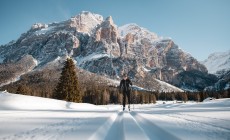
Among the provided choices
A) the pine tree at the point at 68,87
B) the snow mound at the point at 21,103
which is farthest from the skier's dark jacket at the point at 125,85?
the pine tree at the point at 68,87

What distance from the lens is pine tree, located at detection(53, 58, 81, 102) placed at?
178 feet

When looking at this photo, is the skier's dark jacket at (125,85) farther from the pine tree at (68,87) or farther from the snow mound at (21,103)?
the pine tree at (68,87)

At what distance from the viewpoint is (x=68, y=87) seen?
5466 cm

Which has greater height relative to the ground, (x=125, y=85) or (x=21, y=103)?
(x=125, y=85)

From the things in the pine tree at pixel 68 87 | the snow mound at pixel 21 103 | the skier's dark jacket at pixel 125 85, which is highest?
the pine tree at pixel 68 87

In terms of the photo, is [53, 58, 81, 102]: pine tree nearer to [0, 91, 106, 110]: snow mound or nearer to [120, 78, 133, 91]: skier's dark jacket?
[0, 91, 106, 110]: snow mound

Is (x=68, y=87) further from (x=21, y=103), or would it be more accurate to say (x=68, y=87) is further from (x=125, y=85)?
(x=125, y=85)

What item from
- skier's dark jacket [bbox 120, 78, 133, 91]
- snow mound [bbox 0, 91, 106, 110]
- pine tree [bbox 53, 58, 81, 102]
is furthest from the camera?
pine tree [bbox 53, 58, 81, 102]

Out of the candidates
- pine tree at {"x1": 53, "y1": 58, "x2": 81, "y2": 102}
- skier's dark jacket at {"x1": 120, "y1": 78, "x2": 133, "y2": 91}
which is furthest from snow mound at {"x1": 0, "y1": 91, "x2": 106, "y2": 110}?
pine tree at {"x1": 53, "y1": 58, "x2": 81, "y2": 102}

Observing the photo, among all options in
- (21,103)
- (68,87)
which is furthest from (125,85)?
(68,87)

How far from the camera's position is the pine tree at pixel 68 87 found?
178 feet

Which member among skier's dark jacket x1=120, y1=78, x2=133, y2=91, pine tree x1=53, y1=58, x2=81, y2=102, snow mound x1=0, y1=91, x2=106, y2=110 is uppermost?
pine tree x1=53, y1=58, x2=81, y2=102

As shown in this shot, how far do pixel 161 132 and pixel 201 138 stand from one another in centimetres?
152

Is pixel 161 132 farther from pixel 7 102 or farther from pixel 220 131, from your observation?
pixel 7 102
